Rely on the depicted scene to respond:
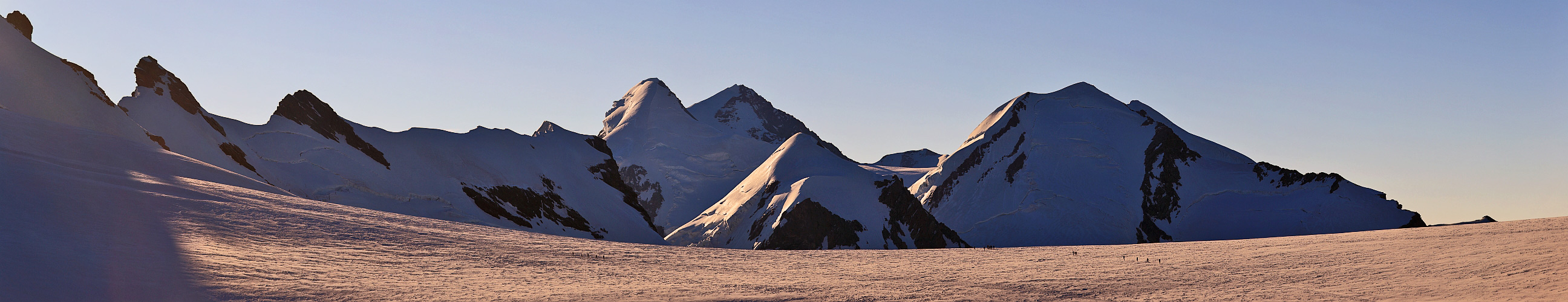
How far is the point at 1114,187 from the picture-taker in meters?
108

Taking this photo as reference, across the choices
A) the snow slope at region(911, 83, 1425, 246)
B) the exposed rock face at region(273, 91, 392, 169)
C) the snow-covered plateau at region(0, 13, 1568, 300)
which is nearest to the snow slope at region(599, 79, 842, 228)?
the snow-covered plateau at region(0, 13, 1568, 300)

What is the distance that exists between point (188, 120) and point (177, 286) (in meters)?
47.3

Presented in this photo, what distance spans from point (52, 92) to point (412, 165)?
1265 inches

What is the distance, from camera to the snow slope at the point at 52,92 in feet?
125

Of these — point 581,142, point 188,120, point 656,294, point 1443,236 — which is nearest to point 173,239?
point 656,294

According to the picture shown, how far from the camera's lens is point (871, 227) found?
95312 mm

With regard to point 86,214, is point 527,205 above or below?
above

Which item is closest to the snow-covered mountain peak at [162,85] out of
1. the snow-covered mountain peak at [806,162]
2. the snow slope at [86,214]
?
the snow slope at [86,214]

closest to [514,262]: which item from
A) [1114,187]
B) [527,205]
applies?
[527,205]

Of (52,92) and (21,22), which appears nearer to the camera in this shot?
(52,92)

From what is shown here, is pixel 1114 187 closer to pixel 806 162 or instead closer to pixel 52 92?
pixel 806 162

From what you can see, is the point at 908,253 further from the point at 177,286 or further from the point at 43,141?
the point at 43,141

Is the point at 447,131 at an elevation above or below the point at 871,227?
above

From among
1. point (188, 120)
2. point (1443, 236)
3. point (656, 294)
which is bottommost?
point (656, 294)
